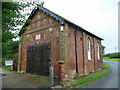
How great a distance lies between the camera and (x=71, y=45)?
32.6 ft

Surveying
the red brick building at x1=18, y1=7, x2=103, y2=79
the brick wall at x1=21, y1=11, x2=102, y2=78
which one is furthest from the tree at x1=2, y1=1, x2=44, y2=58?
the red brick building at x1=18, y1=7, x2=103, y2=79

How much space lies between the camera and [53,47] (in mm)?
9680

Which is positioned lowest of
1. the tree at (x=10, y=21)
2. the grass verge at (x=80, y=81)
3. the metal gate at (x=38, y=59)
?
the grass verge at (x=80, y=81)

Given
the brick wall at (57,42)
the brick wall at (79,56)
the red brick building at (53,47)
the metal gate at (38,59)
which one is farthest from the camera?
the metal gate at (38,59)

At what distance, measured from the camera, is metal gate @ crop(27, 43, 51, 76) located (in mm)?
9963

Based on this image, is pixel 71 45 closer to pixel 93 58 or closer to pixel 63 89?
pixel 63 89

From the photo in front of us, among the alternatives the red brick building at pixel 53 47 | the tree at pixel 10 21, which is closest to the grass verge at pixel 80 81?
the red brick building at pixel 53 47

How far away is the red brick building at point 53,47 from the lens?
29.9 feet

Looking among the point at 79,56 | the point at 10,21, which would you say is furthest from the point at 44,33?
the point at 10,21

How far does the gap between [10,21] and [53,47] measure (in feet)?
17.2

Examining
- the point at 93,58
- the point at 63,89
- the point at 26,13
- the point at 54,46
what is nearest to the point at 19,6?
the point at 26,13

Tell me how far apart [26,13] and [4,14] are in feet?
3.97

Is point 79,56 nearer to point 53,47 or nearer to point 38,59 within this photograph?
point 53,47

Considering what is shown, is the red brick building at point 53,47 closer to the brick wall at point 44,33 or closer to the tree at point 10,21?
the brick wall at point 44,33
